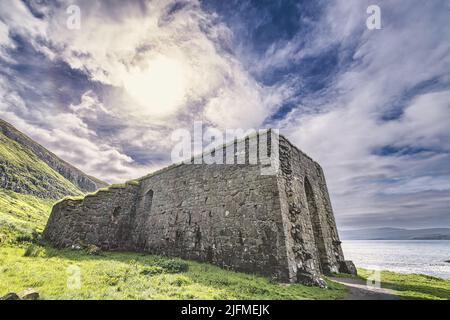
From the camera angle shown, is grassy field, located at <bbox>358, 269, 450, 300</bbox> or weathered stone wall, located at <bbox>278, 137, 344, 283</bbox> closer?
grassy field, located at <bbox>358, 269, 450, 300</bbox>

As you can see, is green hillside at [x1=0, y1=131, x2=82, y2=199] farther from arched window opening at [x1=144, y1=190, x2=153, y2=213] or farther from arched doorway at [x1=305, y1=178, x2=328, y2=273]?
arched doorway at [x1=305, y1=178, x2=328, y2=273]

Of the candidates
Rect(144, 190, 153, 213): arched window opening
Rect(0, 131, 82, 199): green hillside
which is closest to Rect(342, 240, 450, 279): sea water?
Rect(144, 190, 153, 213): arched window opening

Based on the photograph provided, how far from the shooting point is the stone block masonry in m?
8.24

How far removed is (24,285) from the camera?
5523 mm

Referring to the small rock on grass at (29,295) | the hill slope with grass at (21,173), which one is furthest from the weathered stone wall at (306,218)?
the hill slope with grass at (21,173)

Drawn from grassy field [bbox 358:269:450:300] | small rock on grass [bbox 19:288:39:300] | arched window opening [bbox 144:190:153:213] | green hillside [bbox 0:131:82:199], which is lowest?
grassy field [bbox 358:269:450:300]

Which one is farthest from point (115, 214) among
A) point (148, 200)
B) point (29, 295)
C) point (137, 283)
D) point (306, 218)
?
point (306, 218)

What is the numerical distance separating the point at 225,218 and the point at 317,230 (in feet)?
18.0

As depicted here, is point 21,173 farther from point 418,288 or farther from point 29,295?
point 418,288

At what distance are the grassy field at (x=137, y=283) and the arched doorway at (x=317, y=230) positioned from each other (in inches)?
141

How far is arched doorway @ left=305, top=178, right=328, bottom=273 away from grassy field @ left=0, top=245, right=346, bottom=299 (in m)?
3.58

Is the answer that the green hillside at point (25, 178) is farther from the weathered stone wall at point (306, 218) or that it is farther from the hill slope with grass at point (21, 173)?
the weathered stone wall at point (306, 218)

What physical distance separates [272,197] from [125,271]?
6399 mm
